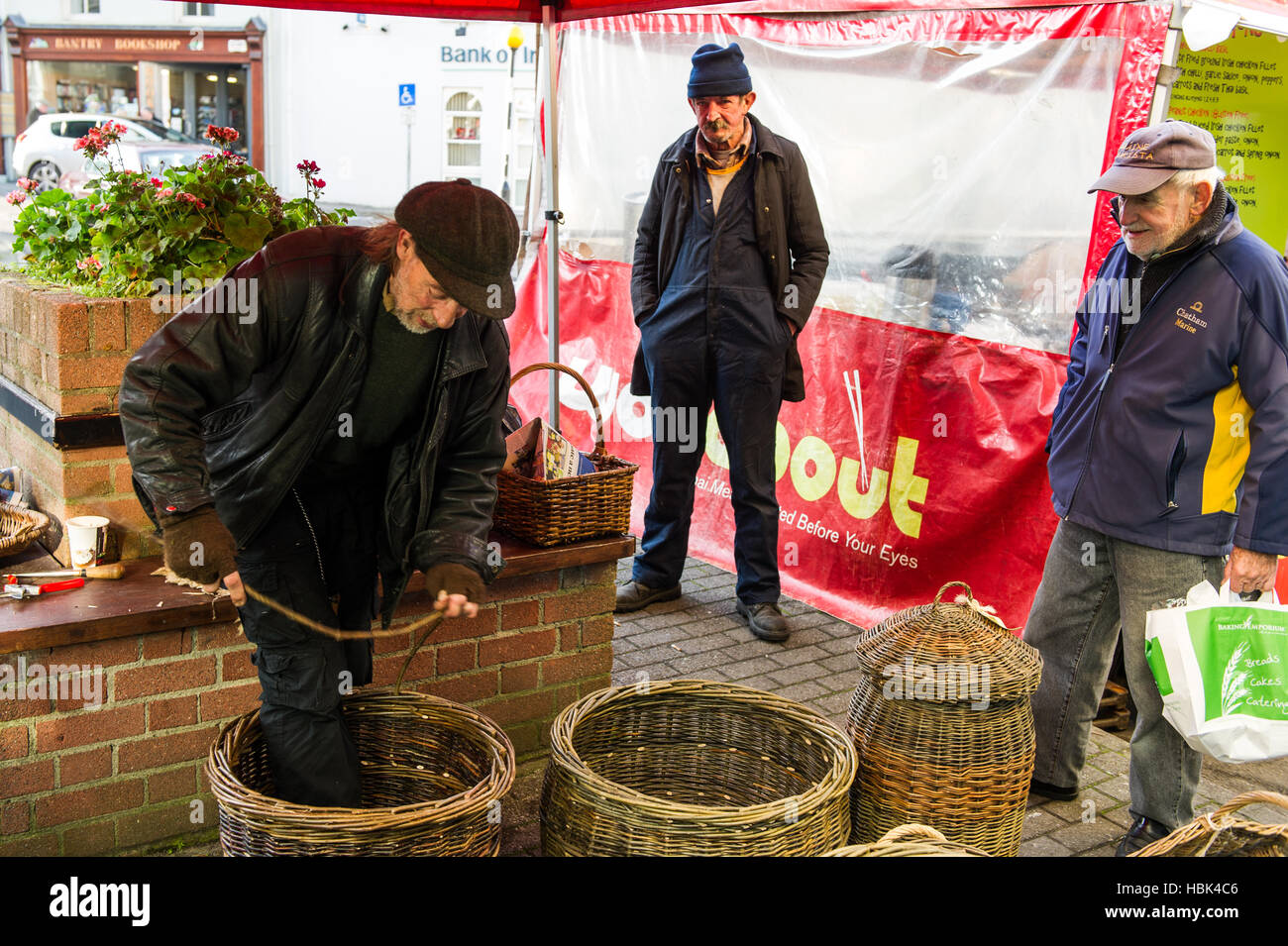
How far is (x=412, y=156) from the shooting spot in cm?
2698

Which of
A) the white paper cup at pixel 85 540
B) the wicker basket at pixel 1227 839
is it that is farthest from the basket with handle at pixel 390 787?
the wicker basket at pixel 1227 839

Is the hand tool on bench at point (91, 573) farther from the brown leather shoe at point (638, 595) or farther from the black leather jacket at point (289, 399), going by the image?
the brown leather shoe at point (638, 595)

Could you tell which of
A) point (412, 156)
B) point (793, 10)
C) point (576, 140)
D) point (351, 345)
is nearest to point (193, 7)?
point (412, 156)

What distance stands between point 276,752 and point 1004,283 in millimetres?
3520

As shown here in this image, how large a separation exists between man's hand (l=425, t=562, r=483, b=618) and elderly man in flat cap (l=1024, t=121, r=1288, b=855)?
6.34 ft

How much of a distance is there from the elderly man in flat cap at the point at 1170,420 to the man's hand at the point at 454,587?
1934 millimetres

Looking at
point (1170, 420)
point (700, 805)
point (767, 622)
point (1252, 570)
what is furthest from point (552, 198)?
point (1252, 570)

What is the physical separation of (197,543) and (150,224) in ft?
5.32

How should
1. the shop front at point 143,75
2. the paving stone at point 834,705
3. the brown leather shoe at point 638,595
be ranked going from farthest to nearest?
the shop front at point 143,75 → the brown leather shoe at point 638,595 → the paving stone at point 834,705

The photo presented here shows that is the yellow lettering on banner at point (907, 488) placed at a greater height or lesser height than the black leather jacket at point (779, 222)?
lesser

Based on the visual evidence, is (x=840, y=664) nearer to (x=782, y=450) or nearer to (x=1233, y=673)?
(x=782, y=450)

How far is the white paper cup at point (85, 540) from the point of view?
134 inches

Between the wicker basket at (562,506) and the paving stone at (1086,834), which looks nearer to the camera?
the paving stone at (1086,834)

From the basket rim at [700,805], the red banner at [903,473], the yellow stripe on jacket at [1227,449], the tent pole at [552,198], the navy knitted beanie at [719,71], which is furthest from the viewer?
the tent pole at [552,198]
